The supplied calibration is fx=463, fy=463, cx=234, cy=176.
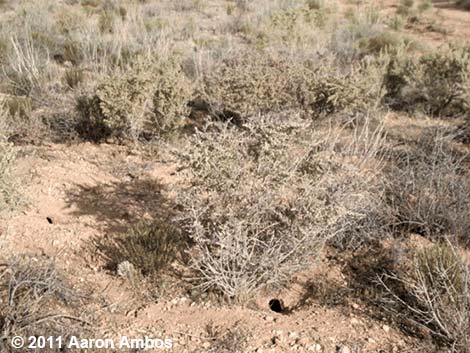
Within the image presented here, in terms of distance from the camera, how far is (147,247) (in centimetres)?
363

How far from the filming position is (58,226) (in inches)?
158

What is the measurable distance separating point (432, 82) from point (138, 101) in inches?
180

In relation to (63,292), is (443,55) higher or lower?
higher

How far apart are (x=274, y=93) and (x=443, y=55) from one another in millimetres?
3128

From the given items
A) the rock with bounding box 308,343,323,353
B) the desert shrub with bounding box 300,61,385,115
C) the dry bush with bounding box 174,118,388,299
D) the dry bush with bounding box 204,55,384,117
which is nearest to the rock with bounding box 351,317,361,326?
the rock with bounding box 308,343,323,353

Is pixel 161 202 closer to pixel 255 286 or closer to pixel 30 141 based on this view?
pixel 255 286

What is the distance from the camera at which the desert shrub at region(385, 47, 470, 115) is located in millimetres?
6949

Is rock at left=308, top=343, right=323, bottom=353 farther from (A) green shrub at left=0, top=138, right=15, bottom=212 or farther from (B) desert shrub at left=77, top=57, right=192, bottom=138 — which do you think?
(B) desert shrub at left=77, top=57, right=192, bottom=138

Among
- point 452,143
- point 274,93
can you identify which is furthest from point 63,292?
point 452,143

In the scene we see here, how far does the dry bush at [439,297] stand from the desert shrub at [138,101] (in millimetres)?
3454

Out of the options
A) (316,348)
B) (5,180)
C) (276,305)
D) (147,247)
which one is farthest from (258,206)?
(5,180)

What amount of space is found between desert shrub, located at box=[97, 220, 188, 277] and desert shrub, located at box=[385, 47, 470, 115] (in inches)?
184

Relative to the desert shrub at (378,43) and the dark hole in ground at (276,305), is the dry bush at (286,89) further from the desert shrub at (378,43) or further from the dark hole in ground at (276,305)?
the desert shrub at (378,43)

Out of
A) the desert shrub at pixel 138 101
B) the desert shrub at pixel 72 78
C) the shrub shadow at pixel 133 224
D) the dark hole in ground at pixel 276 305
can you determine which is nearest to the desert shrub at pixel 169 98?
the desert shrub at pixel 138 101
